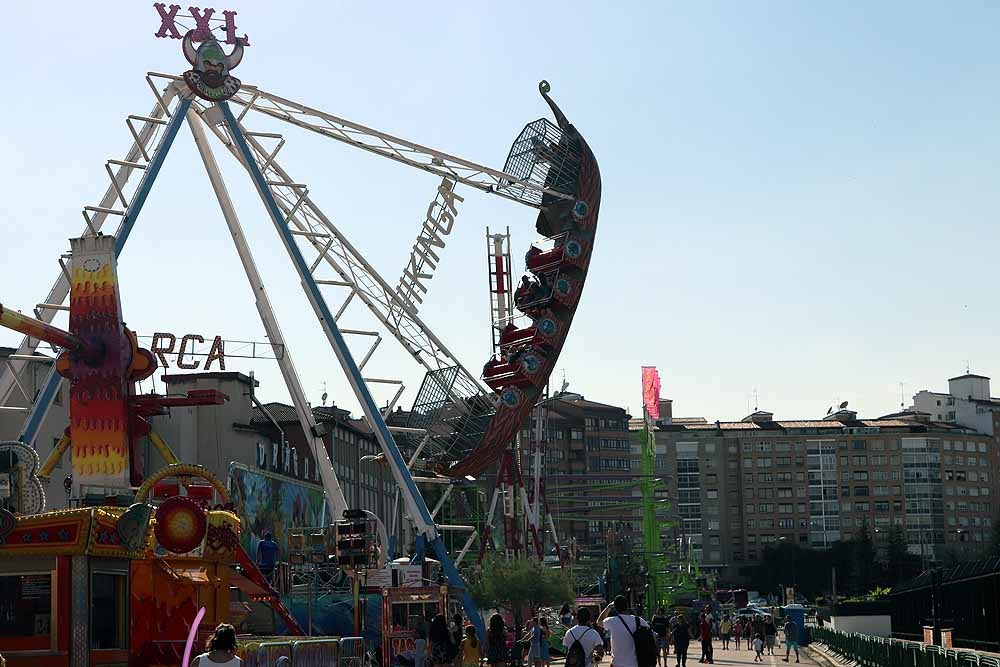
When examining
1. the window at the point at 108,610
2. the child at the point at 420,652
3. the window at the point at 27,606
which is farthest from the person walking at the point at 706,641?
the window at the point at 27,606

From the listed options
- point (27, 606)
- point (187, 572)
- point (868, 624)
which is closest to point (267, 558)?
point (187, 572)

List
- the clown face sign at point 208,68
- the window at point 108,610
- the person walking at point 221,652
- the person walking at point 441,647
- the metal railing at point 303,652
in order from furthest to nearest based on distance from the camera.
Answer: the clown face sign at point 208,68
the person walking at point 441,647
the metal railing at point 303,652
the window at point 108,610
the person walking at point 221,652

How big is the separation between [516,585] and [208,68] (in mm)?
29131

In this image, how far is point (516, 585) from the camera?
207 ft

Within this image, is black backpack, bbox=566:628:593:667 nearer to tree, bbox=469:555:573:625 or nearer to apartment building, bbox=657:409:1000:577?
tree, bbox=469:555:573:625

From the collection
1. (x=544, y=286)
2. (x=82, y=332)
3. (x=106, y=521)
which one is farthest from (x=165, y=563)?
(x=544, y=286)

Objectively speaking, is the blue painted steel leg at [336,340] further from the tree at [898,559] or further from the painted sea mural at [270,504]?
the tree at [898,559]

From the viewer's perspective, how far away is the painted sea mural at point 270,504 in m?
52.0

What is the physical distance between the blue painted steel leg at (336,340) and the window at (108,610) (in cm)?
2219

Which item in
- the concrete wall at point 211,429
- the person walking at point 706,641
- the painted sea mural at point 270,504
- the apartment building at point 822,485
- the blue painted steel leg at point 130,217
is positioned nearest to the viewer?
the blue painted steel leg at point 130,217

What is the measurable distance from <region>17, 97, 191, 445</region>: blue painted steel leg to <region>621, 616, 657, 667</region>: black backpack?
21832 mm

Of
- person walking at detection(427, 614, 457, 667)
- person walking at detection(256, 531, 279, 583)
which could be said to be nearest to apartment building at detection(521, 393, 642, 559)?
person walking at detection(256, 531, 279, 583)

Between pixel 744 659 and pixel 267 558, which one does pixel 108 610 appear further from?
pixel 744 659

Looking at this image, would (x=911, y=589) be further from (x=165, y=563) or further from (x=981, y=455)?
(x=981, y=455)
